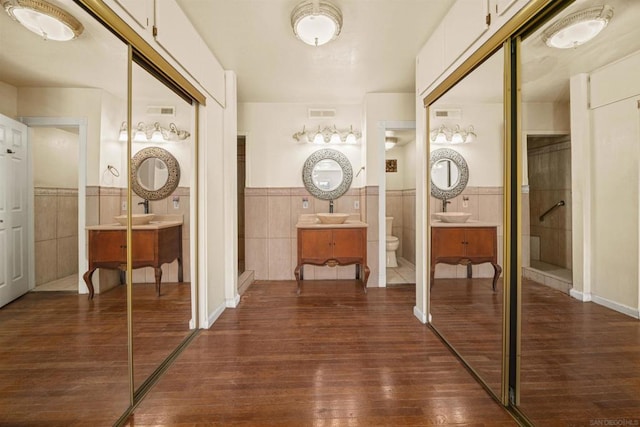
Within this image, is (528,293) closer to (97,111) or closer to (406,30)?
(406,30)

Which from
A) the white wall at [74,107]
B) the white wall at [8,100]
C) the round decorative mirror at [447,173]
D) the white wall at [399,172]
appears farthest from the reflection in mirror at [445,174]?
the white wall at [399,172]

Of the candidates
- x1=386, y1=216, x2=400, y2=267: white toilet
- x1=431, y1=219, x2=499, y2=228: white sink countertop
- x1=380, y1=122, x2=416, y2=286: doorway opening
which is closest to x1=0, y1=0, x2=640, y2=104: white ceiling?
x1=431, y1=219, x2=499, y2=228: white sink countertop

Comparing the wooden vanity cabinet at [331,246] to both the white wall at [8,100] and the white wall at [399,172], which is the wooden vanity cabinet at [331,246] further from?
the white wall at [8,100]

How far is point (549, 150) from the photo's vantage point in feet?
4.66

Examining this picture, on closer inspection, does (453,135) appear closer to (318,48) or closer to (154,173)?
(318,48)

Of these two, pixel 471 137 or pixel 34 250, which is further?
pixel 471 137

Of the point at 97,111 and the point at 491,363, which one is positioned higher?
the point at 97,111

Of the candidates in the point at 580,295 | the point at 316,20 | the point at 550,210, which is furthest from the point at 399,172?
the point at 580,295

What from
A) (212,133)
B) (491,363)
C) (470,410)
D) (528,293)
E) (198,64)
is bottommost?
(470,410)

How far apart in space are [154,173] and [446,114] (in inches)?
88.5

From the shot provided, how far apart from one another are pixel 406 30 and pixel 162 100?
2021 millimetres

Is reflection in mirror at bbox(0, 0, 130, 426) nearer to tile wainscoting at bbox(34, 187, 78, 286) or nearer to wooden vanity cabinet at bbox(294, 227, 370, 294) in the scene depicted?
tile wainscoting at bbox(34, 187, 78, 286)

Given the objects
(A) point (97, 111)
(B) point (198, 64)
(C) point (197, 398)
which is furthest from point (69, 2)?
(C) point (197, 398)

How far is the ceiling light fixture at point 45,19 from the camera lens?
102 cm
